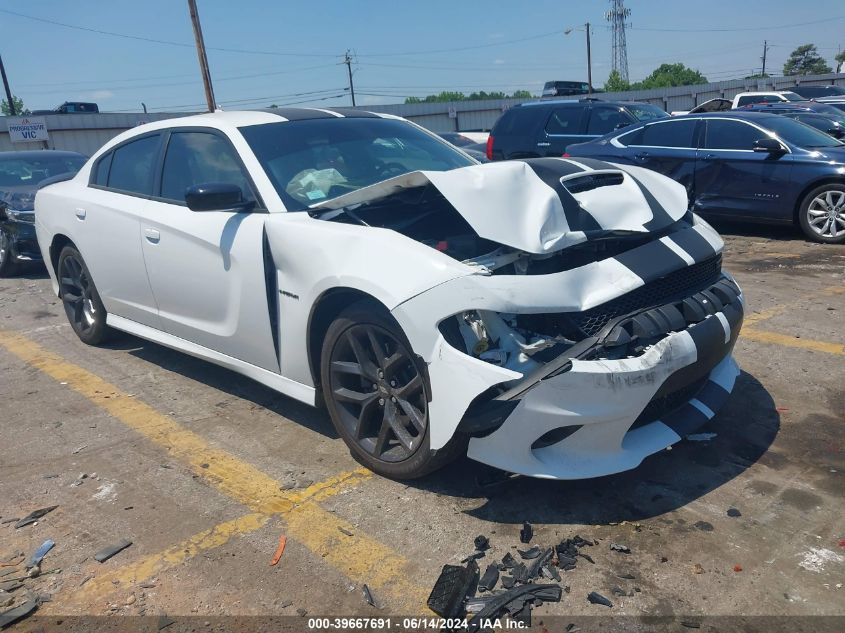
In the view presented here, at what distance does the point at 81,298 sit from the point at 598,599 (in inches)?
191

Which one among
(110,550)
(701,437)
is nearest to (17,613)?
(110,550)

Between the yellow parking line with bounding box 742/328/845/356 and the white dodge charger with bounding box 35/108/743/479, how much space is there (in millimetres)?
1568

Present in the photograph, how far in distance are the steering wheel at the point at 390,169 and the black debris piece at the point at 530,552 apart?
7.38 feet

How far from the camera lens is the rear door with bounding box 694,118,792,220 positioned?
8500 millimetres

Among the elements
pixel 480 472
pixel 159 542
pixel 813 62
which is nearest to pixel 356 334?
pixel 480 472

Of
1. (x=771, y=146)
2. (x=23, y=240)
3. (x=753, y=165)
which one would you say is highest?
(x=771, y=146)

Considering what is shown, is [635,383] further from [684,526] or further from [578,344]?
[684,526]

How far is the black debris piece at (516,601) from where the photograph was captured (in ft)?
7.86

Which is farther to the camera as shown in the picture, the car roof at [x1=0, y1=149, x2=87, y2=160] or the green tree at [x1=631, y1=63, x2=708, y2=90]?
the green tree at [x1=631, y1=63, x2=708, y2=90]

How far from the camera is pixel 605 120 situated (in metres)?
12.0

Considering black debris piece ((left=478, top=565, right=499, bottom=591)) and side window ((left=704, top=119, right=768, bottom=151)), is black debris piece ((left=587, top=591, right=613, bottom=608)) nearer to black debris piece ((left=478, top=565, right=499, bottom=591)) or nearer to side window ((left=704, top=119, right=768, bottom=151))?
black debris piece ((left=478, top=565, right=499, bottom=591))

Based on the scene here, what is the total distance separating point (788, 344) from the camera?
4875 millimetres

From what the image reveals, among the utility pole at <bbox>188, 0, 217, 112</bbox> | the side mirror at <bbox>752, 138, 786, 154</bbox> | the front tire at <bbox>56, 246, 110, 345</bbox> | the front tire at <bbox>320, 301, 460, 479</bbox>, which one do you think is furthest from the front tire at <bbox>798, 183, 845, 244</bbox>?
the utility pole at <bbox>188, 0, 217, 112</bbox>

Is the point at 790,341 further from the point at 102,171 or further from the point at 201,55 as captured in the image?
the point at 201,55
